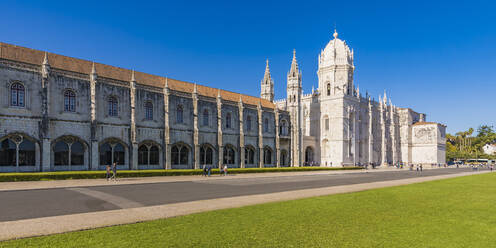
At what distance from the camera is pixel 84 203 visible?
1349cm

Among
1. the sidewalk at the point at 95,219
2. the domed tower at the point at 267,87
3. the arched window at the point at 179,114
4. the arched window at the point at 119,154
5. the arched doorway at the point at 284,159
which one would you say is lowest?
the arched doorway at the point at 284,159

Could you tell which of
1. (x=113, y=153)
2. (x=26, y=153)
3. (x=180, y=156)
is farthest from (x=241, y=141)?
(x=26, y=153)

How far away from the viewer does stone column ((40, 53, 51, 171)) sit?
1104 inches

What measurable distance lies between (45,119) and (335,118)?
168 ft

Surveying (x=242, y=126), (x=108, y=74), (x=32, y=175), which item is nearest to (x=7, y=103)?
(x=32, y=175)

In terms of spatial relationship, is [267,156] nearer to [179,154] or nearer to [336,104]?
[179,154]

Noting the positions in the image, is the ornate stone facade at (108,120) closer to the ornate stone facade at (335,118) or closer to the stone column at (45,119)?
the stone column at (45,119)

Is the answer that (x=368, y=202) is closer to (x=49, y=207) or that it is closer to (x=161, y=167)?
(x=49, y=207)

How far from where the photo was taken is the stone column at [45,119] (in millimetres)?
28031

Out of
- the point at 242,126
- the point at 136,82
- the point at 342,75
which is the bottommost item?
the point at 242,126

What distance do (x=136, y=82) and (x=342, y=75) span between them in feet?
151

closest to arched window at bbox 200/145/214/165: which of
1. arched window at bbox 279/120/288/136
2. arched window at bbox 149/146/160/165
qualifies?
arched window at bbox 149/146/160/165

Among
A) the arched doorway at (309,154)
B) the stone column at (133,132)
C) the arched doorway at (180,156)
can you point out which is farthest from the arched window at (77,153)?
the arched doorway at (309,154)

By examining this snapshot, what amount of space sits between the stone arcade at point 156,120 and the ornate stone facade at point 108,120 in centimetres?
9
